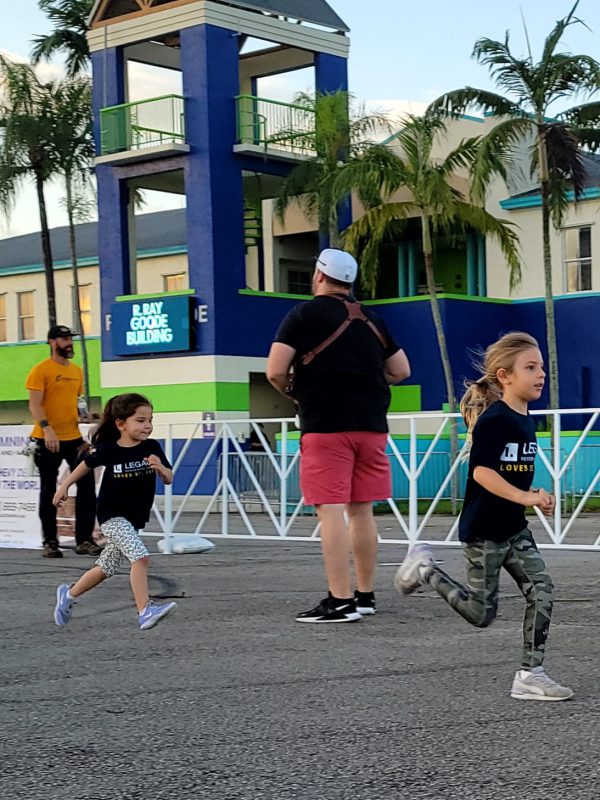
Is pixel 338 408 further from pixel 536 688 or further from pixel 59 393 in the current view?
pixel 59 393

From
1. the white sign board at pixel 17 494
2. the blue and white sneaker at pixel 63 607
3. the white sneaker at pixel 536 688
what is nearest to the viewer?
the white sneaker at pixel 536 688

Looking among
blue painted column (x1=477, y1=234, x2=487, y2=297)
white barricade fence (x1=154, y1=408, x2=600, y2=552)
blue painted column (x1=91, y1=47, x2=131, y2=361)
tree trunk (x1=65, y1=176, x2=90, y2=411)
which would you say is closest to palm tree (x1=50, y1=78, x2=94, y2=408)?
tree trunk (x1=65, y1=176, x2=90, y2=411)

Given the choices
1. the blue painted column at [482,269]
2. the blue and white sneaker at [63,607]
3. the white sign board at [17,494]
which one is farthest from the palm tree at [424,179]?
the blue and white sneaker at [63,607]

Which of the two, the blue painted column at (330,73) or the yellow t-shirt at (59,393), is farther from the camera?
the blue painted column at (330,73)

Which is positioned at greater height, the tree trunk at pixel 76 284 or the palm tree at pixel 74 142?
the palm tree at pixel 74 142

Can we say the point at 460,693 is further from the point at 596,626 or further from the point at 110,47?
the point at 110,47

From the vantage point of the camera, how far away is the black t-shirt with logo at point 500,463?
5.30 m

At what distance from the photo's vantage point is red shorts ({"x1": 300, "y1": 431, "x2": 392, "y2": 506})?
7445 mm

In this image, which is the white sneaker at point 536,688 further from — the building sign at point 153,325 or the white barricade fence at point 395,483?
the building sign at point 153,325

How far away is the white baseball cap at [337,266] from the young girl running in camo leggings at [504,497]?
6.82ft

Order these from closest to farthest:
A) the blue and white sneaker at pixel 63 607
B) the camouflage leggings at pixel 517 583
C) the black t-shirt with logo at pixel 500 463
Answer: the camouflage leggings at pixel 517 583 → the black t-shirt with logo at pixel 500 463 → the blue and white sneaker at pixel 63 607

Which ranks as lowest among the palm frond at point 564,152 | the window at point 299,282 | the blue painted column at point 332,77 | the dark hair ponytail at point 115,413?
the dark hair ponytail at point 115,413

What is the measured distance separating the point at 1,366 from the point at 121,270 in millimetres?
10979

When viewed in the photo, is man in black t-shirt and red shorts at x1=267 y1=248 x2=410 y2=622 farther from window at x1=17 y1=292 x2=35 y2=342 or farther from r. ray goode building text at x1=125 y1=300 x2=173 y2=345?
window at x1=17 y1=292 x2=35 y2=342
